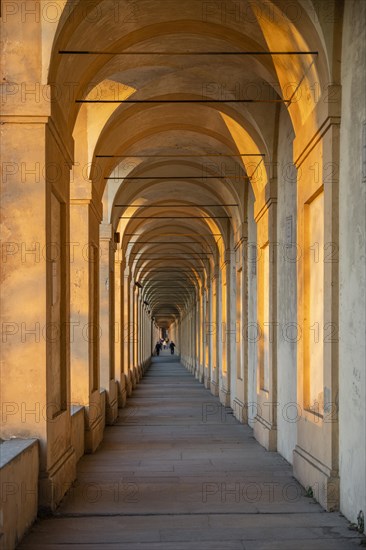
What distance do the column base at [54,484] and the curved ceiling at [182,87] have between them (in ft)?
14.1

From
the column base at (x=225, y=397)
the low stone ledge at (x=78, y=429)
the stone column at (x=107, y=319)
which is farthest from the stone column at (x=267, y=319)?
the column base at (x=225, y=397)

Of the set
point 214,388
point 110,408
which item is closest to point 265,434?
point 110,408

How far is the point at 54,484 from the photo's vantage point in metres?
8.74

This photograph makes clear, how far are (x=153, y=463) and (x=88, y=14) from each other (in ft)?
22.5

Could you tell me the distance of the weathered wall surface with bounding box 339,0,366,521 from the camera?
777 cm

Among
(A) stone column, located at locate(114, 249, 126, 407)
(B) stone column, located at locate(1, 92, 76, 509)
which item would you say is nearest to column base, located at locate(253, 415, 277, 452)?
(B) stone column, located at locate(1, 92, 76, 509)

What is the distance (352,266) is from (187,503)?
352cm

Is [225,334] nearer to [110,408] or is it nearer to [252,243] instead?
[110,408]

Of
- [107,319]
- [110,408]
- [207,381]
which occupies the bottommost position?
[207,381]

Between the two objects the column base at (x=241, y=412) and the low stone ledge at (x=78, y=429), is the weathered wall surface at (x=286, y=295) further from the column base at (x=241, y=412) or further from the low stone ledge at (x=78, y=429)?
the column base at (x=241, y=412)

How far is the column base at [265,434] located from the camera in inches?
538

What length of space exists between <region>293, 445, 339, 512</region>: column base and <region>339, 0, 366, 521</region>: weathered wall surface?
0.20 m

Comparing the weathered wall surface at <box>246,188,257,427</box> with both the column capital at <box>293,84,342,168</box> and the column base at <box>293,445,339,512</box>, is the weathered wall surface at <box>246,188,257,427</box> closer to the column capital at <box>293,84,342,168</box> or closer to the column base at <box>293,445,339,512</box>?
the column base at <box>293,445,339,512</box>

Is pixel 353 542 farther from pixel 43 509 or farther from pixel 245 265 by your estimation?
pixel 245 265
